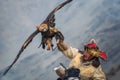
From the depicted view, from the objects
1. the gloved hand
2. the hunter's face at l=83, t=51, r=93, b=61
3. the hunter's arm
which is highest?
the gloved hand

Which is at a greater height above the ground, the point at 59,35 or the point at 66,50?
the point at 59,35

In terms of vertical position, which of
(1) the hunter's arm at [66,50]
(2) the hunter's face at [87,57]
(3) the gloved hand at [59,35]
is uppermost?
(3) the gloved hand at [59,35]

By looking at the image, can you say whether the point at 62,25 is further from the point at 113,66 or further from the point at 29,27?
the point at 113,66

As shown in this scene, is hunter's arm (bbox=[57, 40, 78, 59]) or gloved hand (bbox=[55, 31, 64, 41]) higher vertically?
gloved hand (bbox=[55, 31, 64, 41])

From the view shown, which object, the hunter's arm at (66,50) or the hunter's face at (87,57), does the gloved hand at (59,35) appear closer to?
the hunter's arm at (66,50)

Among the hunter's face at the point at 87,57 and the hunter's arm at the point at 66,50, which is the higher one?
the hunter's arm at the point at 66,50

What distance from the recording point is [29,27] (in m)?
3.07

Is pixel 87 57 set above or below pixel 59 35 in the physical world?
below

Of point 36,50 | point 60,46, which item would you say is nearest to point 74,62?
point 60,46

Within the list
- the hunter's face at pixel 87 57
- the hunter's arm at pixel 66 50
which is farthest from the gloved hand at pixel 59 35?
the hunter's face at pixel 87 57

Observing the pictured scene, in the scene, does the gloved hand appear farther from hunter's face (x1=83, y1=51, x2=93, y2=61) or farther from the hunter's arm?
hunter's face (x1=83, y1=51, x2=93, y2=61)

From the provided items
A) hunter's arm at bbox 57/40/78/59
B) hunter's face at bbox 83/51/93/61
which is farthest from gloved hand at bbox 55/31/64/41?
hunter's face at bbox 83/51/93/61

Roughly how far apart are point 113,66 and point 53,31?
1.66m

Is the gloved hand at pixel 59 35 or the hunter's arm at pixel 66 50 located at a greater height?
the gloved hand at pixel 59 35
